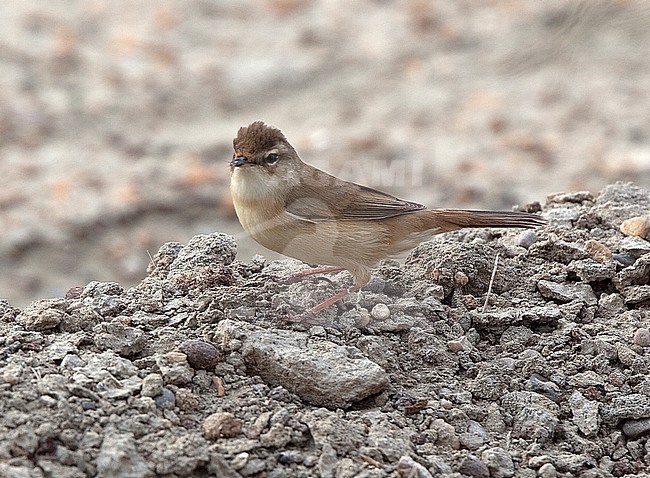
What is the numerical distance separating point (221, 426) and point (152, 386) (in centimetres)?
33

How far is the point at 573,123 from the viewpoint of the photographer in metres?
10.6

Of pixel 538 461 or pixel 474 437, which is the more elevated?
pixel 474 437

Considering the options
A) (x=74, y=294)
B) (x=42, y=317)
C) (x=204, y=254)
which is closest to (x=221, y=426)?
(x=42, y=317)

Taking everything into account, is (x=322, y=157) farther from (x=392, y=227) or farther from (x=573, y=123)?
(x=392, y=227)

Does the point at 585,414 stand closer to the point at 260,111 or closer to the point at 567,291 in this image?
the point at 567,291

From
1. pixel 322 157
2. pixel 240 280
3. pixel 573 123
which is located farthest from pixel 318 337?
pixel 573 123

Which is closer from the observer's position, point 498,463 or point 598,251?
point 498,463

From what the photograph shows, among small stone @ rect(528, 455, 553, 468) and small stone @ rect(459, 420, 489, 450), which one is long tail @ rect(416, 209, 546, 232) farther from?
small stone @ rect(528, 455, 553, 468)

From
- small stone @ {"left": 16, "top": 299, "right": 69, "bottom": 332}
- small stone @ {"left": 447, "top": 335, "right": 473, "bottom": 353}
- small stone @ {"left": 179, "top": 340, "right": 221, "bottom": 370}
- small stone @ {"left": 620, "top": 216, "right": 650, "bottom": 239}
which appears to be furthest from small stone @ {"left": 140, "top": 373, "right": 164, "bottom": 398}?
small stone @ {"left": 620, "top": 216, "right": 650, "bottom": 239}

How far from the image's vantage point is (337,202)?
18.5 feet

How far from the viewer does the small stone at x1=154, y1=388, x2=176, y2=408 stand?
4120 millimetres

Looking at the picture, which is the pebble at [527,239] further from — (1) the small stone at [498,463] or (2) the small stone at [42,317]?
(2) the small stone at [42,317]

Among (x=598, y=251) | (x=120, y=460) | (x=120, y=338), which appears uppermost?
(x=598, y=251)

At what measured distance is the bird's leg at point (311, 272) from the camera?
17.7ft
